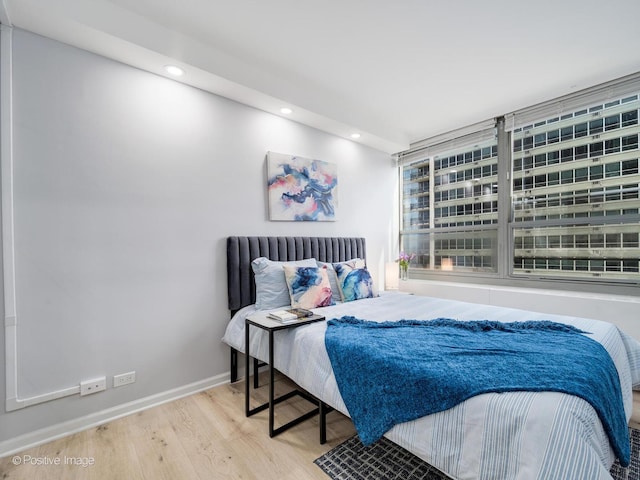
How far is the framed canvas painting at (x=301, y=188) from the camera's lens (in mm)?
2992

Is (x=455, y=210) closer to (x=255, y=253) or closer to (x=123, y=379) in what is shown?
(x=255, y=253)

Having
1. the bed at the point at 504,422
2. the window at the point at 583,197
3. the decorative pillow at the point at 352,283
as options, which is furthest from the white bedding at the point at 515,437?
the window at the point at 583,197

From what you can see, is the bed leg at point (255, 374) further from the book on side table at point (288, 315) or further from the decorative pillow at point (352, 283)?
the decorative pillow at point (352, 283)

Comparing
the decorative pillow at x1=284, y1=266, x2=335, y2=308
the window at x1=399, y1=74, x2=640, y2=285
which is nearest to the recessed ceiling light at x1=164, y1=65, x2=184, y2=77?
the decorative pillow at x1=284, y1=266, x2=335, y2=308

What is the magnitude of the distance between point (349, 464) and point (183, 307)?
1634 mm

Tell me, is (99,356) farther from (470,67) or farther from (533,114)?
(533,114)

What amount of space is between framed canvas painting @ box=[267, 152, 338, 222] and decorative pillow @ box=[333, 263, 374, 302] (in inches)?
26.8

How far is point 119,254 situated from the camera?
2164 millimetres

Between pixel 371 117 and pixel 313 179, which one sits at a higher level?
pixel 371 117

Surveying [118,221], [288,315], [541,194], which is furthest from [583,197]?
[118,221]

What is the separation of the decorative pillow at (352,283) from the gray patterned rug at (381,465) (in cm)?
128

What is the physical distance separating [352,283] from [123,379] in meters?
1.95

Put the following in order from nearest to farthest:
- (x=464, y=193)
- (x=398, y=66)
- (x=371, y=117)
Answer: (x=398, y=66) < (x=371, y=117) < (x=464, y=193)

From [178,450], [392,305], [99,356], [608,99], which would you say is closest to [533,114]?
[608,99]
